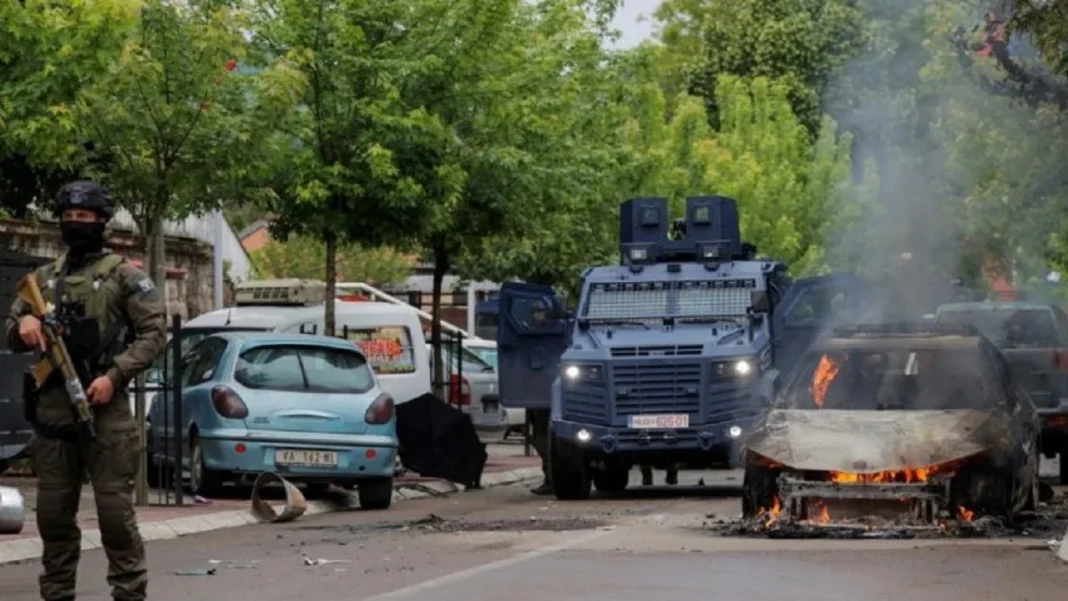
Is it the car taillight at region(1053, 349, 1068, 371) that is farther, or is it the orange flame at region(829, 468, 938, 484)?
the car taillight at region(1053, 349, 1068, 371)

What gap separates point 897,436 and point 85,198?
7.15 metres

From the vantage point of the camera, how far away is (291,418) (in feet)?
71.3

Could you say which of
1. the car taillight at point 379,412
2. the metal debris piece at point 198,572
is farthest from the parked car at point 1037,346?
the metal debris piece at point 198,572

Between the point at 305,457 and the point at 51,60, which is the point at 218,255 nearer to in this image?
the point at 305,457

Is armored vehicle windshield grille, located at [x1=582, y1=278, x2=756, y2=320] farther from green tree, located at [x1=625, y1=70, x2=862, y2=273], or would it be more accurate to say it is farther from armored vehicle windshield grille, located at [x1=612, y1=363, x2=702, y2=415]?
green tree, located at [x1=625, y1=70, x2=862, y2=273]

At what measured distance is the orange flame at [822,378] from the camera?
58.5 feet

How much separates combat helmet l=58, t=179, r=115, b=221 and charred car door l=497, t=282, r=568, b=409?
→ 1359 cm

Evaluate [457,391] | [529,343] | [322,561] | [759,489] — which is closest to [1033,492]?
[759,489]

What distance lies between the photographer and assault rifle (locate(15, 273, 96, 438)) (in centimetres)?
1067

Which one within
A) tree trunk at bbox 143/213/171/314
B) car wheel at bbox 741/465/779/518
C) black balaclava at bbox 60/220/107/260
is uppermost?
tree trunk at bbox 143/213/171/314

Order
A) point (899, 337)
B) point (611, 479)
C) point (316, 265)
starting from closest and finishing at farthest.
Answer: point (899, 337) → point (611, 479) → point (316, 265)

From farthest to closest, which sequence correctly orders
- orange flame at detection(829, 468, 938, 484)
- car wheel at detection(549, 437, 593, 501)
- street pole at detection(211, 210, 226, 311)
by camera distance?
street pole at detection(211, 210, 226, 311), car wheel at detection(549, 437, 593, 501), orange flame at detection(829, 468, 938, 484)

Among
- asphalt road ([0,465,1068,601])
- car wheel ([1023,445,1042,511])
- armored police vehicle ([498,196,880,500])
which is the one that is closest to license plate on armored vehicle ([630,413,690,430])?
armored police vehicle ([498,196,880,500])

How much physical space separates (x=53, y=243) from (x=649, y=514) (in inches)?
721
